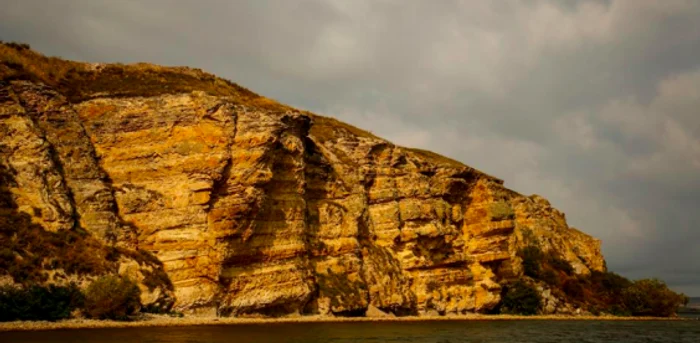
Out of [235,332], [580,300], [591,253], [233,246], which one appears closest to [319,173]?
[233,246]

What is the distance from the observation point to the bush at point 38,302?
3775cm

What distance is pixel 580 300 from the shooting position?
3494 inches

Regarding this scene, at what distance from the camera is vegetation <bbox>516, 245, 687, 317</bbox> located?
283ft

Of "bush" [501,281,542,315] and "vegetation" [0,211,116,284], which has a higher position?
"vegetation" [0,211,116,284]

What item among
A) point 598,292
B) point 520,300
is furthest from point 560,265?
point 520,300

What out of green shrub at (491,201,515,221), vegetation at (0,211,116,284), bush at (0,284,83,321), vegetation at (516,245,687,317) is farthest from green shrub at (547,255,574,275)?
bush at (0,284,83,321)

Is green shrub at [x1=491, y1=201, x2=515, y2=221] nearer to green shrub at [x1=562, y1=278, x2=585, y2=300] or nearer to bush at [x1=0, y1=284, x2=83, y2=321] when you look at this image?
green shrub at [x1=562, y1=278, x2=585, y2=300]

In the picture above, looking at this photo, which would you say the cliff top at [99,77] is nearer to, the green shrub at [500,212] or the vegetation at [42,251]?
the vegetation at [42,251]

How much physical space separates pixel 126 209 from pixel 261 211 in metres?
11.6

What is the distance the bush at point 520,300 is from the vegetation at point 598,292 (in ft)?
25.4

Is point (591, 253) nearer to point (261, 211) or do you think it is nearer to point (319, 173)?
point (319, 173)

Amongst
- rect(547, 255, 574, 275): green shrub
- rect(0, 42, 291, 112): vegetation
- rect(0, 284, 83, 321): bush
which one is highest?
rect(0, 42, 291, 112): vegetation

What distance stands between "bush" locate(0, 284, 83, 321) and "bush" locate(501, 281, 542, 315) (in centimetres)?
5310

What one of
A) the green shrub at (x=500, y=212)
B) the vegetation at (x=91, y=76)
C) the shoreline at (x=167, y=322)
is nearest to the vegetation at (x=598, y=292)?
the green shrub at (x=500, y=212)
